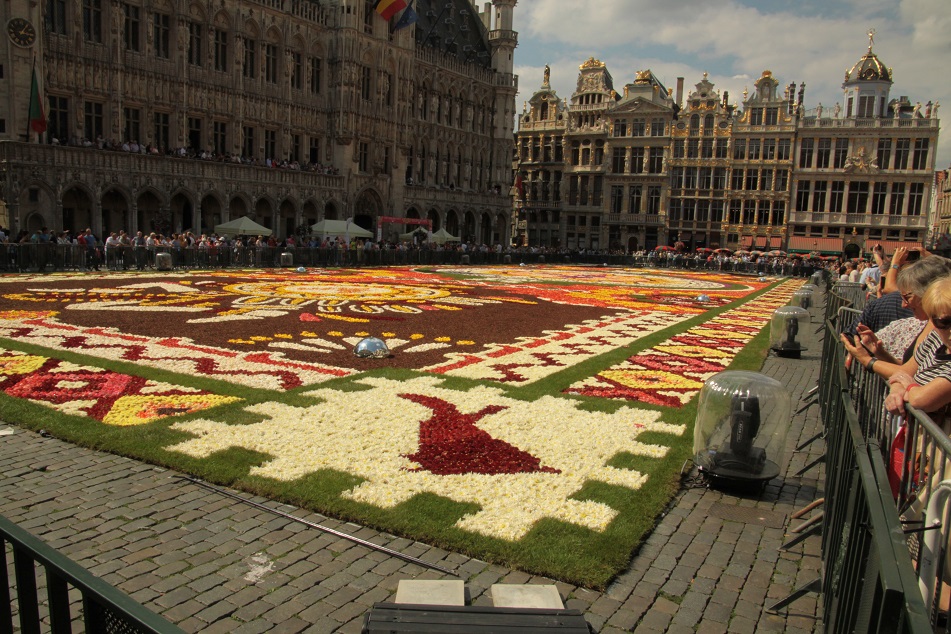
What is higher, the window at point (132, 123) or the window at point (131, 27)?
the window at point (131, 27)

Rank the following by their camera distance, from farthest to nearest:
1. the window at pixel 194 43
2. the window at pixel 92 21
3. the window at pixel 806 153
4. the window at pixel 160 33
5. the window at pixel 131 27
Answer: the window at pixel 806 153 < the window at pixel 194 43 < the window at pixel 160 33 < the window at pixel 131 27 < the window at pixel 92 21

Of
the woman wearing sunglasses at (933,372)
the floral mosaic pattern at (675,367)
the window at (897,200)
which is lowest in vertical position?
the floral mosaic pattern at (675,367)

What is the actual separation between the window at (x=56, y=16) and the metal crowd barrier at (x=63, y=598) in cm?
3855

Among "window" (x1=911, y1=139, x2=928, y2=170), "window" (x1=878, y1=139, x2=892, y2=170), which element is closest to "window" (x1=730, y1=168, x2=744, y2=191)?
"window" (x1=878, y1=139, x2=892, y2=170)

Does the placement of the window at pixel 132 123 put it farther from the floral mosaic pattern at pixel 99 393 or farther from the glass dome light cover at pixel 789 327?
the glass dome light cover at pixel 789 327

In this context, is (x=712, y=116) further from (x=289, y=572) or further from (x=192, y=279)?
(x=289, y=572)

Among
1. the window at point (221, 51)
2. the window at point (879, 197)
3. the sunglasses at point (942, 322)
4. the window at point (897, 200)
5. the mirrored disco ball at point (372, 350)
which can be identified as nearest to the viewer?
the sunglasses at point (942, 322)

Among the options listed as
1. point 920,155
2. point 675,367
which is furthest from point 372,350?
point 920,155

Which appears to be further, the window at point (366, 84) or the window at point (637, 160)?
the window at point (637, 160)

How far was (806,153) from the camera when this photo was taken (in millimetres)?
62875

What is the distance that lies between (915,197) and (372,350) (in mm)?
63564

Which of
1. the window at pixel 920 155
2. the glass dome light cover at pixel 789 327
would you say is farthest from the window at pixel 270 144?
the window at pixel 920 155

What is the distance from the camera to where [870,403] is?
4906 mm

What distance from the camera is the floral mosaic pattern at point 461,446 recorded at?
529 cm
